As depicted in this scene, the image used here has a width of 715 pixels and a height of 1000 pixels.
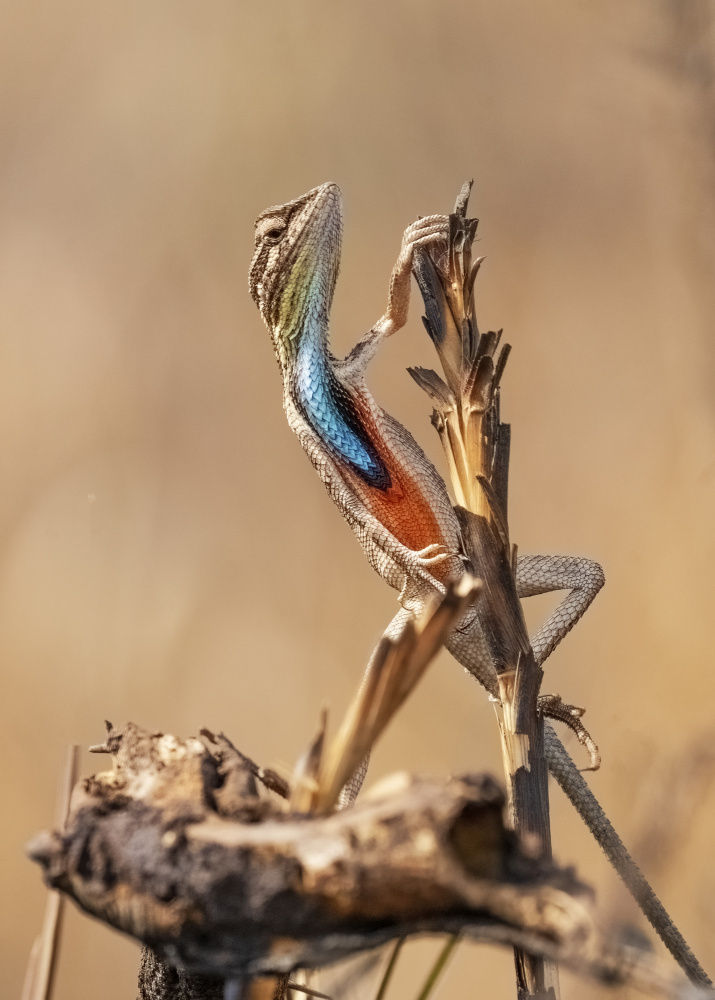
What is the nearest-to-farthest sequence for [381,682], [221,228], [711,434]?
[381,682]
[711,434]
[221,228]

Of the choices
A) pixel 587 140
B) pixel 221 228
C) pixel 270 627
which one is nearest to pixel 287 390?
pixel 270 627

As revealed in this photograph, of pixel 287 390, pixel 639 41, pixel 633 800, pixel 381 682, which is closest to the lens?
pixel 381 682

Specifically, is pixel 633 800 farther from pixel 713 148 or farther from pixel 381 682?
pixel 713 148

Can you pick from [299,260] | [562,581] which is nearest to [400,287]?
[299,260]

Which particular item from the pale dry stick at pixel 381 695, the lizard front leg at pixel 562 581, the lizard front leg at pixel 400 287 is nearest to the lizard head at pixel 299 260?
the lizard front leg at pixel 400 287

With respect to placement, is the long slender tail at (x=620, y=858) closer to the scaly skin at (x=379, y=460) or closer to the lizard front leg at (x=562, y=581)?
the scaly skin at (x=379, y=460)

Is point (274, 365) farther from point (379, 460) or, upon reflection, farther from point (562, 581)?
point (562, 581)
